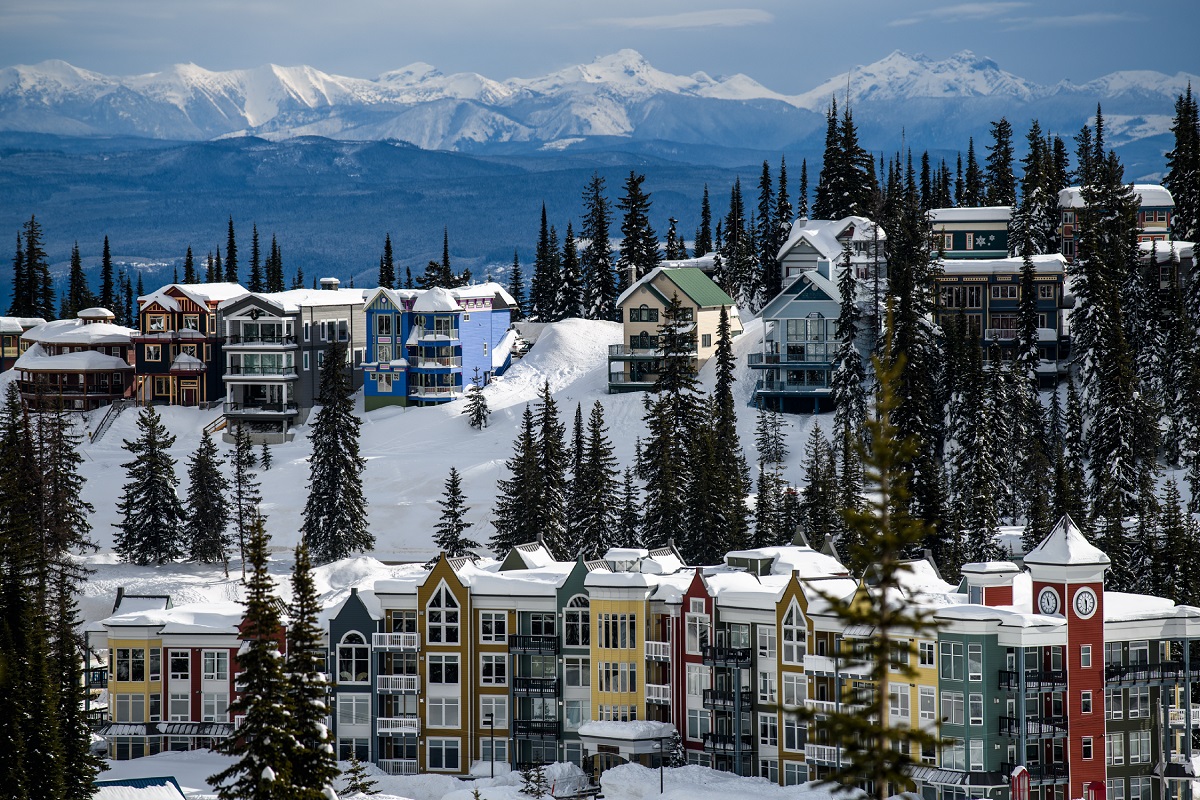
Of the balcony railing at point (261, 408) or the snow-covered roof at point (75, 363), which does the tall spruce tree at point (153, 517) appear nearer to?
the balcony railing at point (261, 408)

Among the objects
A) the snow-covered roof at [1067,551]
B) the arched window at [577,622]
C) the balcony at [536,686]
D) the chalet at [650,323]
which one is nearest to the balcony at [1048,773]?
the snow-covered roof at [1067,551]

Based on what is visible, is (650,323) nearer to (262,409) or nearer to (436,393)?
(436,393)

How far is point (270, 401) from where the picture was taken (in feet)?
384

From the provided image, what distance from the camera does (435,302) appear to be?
118 metres

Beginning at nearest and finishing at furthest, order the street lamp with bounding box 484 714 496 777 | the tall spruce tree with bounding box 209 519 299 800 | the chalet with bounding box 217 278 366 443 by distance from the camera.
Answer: the tall spruce tree with bounding box 209 519 299 800 → the street lamp with bounding box 484 714 496 777 → the chalet with bounding box 217 278 366 443

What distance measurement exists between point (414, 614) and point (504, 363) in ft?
175

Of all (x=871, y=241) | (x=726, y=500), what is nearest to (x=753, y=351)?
(x=871, y=241)

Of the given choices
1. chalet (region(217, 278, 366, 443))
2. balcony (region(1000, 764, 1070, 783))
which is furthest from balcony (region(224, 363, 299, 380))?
balcony (region(1000, 764, 1070, 783))

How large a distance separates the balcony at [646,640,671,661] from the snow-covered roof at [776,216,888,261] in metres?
52.3

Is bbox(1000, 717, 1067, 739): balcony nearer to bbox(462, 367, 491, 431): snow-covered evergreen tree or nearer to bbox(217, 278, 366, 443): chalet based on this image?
bbox(462, 367, 491, 431): snow-covered evergreen tree

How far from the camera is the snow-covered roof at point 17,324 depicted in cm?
13525

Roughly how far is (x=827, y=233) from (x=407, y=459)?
35787 millimetres

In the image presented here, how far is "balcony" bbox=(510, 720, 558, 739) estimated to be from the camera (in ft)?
230

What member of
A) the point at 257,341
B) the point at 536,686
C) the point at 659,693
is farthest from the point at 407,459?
the point at 659,693
